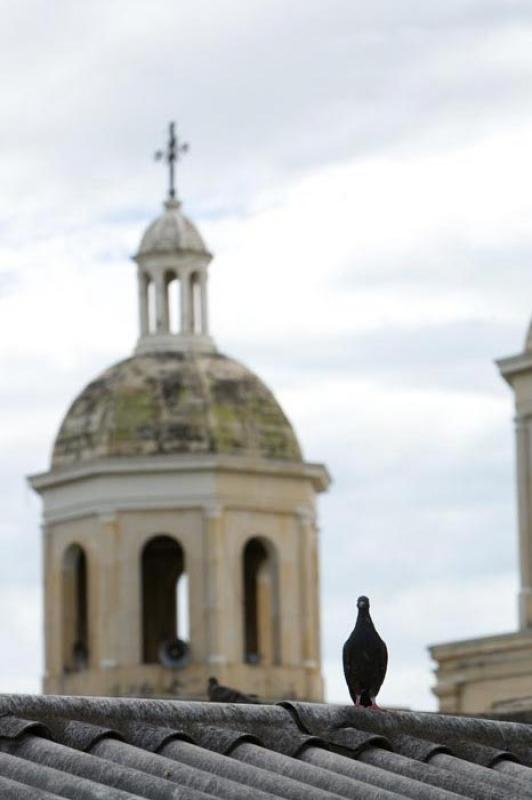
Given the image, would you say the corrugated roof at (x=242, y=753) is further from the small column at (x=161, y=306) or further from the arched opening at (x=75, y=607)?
the arched opening at (x=75, y=607)

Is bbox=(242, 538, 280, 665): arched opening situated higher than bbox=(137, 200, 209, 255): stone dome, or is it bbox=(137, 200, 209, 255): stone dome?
bbox=(137, 200, 209, 255): stone dome

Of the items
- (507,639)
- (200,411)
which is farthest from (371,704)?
(200,411)

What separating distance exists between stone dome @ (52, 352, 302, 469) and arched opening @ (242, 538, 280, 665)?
8.14ft

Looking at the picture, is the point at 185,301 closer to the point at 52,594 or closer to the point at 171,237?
the point at 171,237

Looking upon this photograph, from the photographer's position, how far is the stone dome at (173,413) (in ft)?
232

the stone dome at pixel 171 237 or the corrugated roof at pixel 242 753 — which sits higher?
the stone dome at pixel 171 237

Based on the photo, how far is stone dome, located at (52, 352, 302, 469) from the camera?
70.6 m

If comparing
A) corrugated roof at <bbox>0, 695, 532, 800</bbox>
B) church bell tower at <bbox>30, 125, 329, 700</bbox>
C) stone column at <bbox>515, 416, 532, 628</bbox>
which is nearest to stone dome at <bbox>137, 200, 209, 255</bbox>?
church bell tower at <bbox>30, 125, 329, 700</bbox>

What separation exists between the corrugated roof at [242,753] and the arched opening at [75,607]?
150ft

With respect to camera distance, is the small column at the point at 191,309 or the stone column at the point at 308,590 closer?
the small column at the point at 191,309

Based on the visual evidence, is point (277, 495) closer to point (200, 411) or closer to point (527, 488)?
point (200, 411)

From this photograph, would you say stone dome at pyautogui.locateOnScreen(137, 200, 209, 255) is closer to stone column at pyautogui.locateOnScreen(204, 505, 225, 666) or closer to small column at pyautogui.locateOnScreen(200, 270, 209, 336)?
small column at pyautogui.locateOnScreen(200, 270, 209, 336)

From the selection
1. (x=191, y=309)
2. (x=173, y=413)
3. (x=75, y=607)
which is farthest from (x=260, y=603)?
(x=191, y=309)

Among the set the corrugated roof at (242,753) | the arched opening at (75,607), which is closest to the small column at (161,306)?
the arched opening at (75,607)
